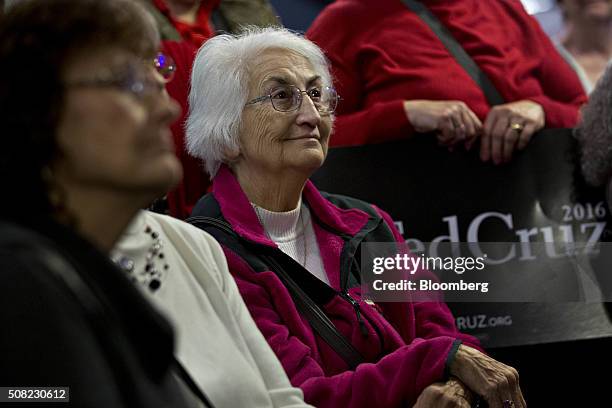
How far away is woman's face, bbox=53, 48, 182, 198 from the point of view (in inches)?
48.2

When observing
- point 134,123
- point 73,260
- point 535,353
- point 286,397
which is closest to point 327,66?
point 535,353

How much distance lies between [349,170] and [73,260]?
195cm

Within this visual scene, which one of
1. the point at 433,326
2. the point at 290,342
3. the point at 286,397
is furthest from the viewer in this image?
the point at 433,326

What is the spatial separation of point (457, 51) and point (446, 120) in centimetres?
40

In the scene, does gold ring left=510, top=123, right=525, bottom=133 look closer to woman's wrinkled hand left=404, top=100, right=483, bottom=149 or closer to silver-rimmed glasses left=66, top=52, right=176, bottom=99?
woman's wrinkled hand left=404, top=100, right=483, bottom=149

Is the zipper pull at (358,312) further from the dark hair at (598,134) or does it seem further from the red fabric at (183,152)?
the dark hair at (598,134)

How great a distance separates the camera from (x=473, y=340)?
253 centimetres

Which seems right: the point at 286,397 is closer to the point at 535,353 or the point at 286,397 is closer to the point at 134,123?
the point at 134,123

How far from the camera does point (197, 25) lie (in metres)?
3.21

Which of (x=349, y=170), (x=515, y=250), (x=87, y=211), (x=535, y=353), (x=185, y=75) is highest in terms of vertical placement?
(x=87, y=211)

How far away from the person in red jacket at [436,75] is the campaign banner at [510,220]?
0.08 m

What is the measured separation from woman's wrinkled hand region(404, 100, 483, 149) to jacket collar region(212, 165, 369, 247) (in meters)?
0.53

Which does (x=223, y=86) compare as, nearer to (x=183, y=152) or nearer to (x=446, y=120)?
(x=183, y=152)

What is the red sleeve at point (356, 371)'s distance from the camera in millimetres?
2105
